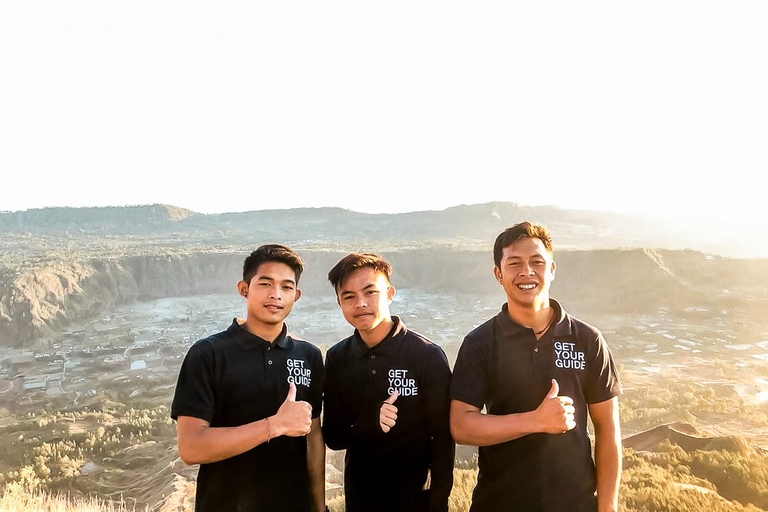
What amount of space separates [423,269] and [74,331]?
26.6 metres

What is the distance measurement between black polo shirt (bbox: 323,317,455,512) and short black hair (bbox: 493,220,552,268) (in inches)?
24.6

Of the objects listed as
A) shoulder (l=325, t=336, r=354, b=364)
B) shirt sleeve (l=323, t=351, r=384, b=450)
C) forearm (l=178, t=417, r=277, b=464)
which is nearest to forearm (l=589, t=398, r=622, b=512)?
shirt sleeve (l=323, t=351, r=384, b=450)

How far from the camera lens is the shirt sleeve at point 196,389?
2205mm

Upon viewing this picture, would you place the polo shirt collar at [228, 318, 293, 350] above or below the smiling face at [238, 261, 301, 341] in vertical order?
below

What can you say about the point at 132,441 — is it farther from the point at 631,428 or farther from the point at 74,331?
the point at 74,331

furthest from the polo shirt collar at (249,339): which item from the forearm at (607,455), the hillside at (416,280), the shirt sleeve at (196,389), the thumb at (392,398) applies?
the hillside at (416,280)

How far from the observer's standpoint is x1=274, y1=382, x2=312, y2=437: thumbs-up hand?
2143 mm

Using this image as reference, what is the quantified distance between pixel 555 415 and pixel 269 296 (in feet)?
4.86

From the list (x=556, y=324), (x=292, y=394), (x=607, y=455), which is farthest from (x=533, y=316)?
(x=292, y=394)

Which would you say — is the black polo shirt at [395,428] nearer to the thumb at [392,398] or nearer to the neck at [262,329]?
the thumb at [392,398]

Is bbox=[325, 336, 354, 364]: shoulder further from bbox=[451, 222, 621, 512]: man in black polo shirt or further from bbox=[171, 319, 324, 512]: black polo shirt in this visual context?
bbox=[451, 222, 621, 512]: man in black polo shirt

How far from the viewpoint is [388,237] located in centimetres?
6425

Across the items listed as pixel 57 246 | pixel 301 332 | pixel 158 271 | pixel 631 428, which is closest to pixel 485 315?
pixel 301 332

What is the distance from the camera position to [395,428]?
2455 millimetres
